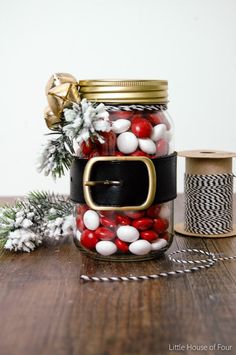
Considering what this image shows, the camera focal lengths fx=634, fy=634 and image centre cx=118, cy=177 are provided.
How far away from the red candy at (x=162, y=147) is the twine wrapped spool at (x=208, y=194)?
129mm

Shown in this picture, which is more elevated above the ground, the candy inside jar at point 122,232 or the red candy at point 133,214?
the red candy at point 133,214

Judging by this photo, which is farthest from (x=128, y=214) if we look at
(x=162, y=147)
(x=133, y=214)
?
(x=162, y=147)

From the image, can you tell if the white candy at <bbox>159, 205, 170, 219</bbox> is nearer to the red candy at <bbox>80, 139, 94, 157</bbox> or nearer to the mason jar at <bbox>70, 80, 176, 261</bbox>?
the mason jar at <bbox>70, 80, 176, 261</bbox>

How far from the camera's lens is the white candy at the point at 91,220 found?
2.94 ft

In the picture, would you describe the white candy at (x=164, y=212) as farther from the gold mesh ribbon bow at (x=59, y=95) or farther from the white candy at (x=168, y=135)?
the gold mesh ribbon bow at (x=59, y=95)

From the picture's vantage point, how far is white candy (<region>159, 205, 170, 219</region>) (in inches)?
36.7

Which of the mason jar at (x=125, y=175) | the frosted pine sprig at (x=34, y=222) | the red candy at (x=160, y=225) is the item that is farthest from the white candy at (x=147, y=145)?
the frosted pine sprig at (x=34, y=222)

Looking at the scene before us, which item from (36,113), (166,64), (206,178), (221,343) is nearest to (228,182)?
(206,178)

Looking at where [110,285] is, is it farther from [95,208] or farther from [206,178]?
[206,178]

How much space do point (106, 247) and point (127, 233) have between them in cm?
4

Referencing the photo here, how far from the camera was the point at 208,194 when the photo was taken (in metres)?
1.05

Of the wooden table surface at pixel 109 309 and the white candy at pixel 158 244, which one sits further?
the white candy at pixel 158 244

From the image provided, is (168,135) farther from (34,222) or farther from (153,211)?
(34,222)

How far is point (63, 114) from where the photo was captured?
939mm
